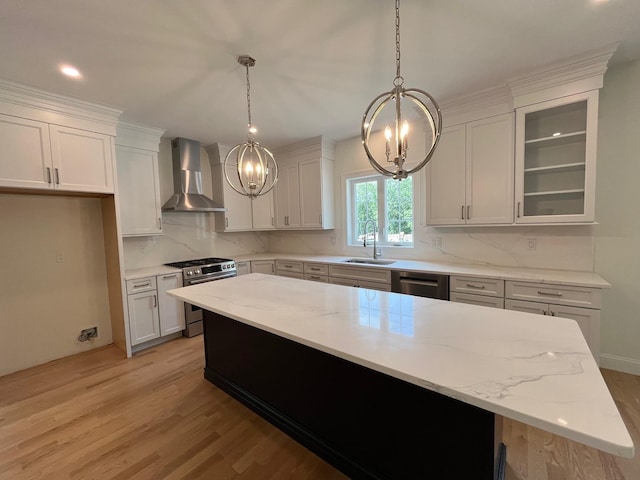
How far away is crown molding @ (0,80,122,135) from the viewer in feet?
7.72

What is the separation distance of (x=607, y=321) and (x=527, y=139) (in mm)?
1788

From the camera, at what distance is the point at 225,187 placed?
14.2 ft

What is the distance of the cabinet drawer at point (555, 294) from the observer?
2.22m

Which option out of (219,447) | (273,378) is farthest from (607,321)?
(219,447)

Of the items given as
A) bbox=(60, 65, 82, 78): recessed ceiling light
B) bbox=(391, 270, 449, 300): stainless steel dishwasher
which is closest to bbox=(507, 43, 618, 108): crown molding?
bbox=(391, 270, 449, 300): stainless steel dishwasher

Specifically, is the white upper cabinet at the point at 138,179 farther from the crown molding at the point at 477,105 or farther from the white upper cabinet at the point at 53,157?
the crown molding at the point at 477,105

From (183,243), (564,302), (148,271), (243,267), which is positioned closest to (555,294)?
(564,302)

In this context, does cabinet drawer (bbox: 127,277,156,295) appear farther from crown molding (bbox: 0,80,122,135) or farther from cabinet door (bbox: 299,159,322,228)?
cabinet door (bbox: 299,159,322,228)

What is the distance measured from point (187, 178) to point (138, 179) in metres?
0.63

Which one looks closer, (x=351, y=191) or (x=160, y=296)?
(x=160, y=296)

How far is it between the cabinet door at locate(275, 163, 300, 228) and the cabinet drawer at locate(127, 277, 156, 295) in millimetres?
2096

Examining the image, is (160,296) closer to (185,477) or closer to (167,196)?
(167,196)

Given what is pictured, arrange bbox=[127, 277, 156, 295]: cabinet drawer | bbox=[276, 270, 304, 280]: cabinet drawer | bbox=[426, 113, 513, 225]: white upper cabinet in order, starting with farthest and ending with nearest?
1. bbox=[276, 270, 304, 280]: cabinet drawer
2. bbox=[127, 277, 156, 295]: cabinet drawer
3. bbox=[426, 113, 513, 225]: white upper cabinet

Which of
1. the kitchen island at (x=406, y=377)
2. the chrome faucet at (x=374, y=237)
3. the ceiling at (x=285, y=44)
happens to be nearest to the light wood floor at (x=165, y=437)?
the kitchen island at (x=406, y=377)
